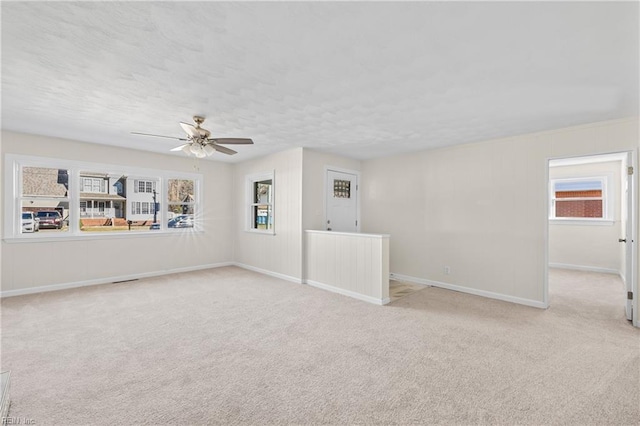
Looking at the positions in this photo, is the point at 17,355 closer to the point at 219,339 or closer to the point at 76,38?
the point at 219,339

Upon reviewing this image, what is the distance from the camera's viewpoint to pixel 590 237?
21.1 ft

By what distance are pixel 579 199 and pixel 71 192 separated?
10.3m

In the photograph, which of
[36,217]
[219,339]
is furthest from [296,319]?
[36,217]

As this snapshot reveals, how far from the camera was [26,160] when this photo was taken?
179 inches

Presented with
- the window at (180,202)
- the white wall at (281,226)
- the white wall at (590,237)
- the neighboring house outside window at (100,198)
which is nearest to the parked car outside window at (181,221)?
the window at (180,202)

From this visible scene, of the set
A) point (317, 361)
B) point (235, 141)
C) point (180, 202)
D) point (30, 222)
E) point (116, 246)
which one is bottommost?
point (317, 361)

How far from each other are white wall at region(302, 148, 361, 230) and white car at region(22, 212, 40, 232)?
4.31m

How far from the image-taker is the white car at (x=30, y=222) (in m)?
4.62

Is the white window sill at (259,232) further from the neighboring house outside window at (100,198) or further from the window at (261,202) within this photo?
the neighboring house outside window at (100,198)

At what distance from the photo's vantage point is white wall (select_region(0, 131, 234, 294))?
451 cm

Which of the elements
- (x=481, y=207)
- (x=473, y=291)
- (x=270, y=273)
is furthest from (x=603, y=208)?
(x=270, y=273)

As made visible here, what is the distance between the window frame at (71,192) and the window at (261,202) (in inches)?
50.0

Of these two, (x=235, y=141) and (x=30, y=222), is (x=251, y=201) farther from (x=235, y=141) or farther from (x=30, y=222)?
(x=30, y=222)

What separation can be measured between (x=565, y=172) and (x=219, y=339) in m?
8.18
